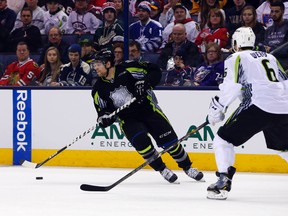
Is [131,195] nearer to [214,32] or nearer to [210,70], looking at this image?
[210,70]

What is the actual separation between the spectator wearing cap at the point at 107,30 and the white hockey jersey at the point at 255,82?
331cm

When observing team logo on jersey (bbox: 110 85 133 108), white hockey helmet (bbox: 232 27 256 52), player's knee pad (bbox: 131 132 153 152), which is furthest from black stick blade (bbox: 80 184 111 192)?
white hockey helmet (bbox: 232 27 256 52)

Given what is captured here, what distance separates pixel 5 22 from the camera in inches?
408

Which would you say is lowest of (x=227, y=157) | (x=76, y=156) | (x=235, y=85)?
(x=76, y=156)

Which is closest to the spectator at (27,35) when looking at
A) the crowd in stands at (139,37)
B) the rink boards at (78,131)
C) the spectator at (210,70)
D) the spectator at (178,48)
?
the crowd in stands at (139,37)

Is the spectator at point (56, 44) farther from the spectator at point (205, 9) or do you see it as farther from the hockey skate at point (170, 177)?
the hockey skate at point (170, 177)

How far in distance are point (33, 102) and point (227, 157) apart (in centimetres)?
325

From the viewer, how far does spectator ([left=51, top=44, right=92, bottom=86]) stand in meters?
8.98

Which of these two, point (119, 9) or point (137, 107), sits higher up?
point (119, 9)

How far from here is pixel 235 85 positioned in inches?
239

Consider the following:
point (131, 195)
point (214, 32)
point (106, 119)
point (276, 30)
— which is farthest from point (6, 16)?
point (131, 195)

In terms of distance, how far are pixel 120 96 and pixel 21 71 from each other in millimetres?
2016

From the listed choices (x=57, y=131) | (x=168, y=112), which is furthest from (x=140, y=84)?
(x=57, y=131)

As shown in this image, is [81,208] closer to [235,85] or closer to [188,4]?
[235,85]
